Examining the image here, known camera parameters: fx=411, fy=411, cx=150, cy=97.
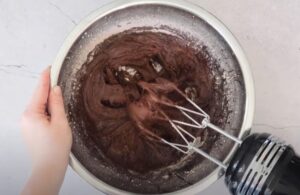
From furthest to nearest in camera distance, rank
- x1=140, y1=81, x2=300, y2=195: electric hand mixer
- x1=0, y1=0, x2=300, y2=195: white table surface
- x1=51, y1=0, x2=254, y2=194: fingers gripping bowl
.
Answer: x1=0, y1=0, x2=300, y2=195: white table surface, x1=51, y1=0, x2=254, y2=194: fingers gripping bowl, x1=140, y1=81, x2=300, y2=195: electric hand mixer

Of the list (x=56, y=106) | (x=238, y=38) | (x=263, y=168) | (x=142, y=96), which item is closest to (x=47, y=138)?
(x=56, y=106)

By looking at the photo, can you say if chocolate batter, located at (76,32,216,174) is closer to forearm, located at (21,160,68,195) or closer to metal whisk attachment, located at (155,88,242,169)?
metal whisk attachment, located at (155,88,242,169)

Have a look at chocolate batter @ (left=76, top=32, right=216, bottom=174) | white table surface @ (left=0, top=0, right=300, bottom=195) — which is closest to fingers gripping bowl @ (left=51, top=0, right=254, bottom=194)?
chocolate batter @ (left=76, top=32, right=216, bottom=174)

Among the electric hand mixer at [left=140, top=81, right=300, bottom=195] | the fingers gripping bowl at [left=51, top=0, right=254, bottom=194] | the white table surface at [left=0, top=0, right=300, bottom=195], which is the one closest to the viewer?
the electric hand mixer at [left=140, top=81, right=300, bottom=195]

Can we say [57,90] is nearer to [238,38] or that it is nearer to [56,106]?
[56,106]

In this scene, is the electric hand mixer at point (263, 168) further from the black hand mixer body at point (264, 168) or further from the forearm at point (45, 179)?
the forearm at point (45, 179)

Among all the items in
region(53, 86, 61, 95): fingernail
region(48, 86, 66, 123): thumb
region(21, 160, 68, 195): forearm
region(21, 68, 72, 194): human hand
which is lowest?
region(21, 160, 68, 195): forearm

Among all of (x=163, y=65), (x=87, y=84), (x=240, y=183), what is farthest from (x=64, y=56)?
(x=240, y=183)

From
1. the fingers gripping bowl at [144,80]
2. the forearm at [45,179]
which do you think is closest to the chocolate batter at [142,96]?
the fingers gripping bowl at [144,80]

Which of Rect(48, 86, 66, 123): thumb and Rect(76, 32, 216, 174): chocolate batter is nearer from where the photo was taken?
Rect(48, 86, 66, 123): thumb
